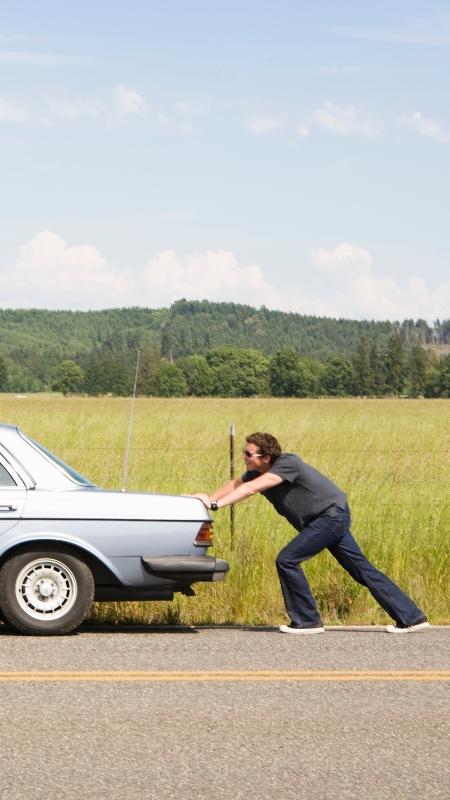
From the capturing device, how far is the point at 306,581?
9.45 metres

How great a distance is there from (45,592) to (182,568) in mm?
910

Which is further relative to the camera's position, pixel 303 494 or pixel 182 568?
pixel 303 494

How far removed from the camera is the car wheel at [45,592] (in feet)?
29.1

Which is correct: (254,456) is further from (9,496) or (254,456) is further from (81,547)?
(9,496)

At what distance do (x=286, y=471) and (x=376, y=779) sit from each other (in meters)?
3.96

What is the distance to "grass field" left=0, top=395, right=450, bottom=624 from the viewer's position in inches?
418

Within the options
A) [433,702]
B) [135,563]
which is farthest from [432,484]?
[433,702]

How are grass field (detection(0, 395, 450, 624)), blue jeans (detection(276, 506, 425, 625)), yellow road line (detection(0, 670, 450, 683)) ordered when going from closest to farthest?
1. yellow road line (detection(0, 670, 450, 683))
2. blue jeans (detection(276, 506, 425, 625))
3. grass field (detection(0, 395, 450, 624))

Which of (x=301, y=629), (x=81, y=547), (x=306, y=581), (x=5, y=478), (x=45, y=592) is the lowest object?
(x=301, y=629)

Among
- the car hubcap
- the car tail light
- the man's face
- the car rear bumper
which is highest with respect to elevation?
the man's face

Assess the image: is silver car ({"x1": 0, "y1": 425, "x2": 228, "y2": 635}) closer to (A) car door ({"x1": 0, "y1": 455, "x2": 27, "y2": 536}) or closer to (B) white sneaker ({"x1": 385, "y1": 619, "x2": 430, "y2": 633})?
(A) car door ({"x1": 0, "y1": 455, "x2": 27, "y2": 536})

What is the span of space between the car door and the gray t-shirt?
1.63 meters

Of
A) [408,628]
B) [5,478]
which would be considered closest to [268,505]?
[408,628]

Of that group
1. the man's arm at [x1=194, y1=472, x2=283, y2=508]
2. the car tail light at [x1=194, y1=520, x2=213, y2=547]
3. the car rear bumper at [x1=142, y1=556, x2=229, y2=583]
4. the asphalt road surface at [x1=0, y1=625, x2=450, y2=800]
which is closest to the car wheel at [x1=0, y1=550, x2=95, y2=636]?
the asphalt road surface at [x1=0, y1=625, x2=450, y2=800]
